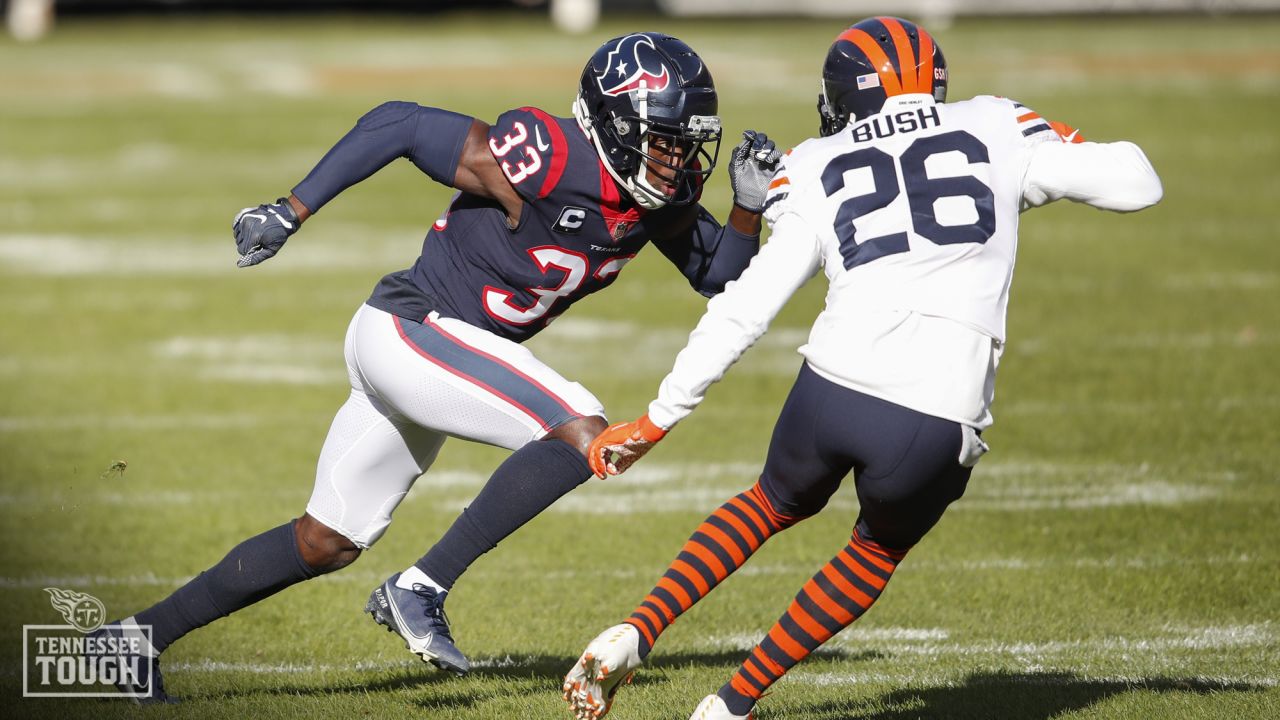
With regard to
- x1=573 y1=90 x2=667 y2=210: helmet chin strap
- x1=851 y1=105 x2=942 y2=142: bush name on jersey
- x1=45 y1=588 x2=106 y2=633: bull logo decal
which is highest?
x1=851 y1=105 x2=942 y2=142: bush name on jersey

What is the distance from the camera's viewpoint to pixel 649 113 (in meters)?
3.81

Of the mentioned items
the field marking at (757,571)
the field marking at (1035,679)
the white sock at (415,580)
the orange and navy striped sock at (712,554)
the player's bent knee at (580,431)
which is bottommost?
the field marking at (757,571)

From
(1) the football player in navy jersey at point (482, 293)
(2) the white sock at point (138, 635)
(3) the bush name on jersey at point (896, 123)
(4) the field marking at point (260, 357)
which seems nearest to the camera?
(3) the bush name on jersey at point (896, 123)

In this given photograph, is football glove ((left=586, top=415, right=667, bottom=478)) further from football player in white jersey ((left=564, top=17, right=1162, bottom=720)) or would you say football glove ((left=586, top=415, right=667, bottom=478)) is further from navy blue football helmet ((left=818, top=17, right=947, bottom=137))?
navy blue football helmet ((left=818, top=17, right=947, bottom=137))

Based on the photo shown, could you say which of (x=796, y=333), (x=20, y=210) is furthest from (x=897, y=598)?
(x=20, y=210)

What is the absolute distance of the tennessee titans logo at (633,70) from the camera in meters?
3.84

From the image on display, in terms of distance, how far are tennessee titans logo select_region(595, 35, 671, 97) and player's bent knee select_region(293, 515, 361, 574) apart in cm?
131

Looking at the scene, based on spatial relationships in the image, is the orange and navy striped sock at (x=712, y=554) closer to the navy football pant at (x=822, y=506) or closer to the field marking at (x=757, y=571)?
the navy football pant at (x=822, y=506)

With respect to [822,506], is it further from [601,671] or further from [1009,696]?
[1009,696]

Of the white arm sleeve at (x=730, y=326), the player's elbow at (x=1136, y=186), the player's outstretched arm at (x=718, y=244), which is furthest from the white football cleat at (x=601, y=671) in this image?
the player's elbow at (x=1136, y=186)

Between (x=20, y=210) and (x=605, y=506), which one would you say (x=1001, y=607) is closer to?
(x=605, y=506)

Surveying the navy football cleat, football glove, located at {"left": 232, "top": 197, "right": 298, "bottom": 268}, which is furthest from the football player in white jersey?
the navy football cleat

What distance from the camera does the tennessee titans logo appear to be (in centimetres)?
384

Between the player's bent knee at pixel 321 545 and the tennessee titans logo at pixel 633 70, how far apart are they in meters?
1.31
